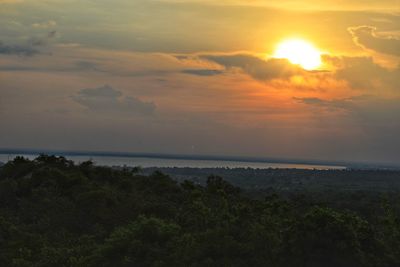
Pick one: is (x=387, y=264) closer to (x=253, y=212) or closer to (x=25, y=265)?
(x=253, y=212)

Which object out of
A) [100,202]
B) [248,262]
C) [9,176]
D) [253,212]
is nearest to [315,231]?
[248,262]

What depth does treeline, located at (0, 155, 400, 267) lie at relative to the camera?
23.2 meters

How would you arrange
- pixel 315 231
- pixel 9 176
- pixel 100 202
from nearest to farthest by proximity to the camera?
pixel 315 231 < pixel 100 202 < pixel 9 176

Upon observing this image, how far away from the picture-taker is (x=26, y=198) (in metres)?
37.8

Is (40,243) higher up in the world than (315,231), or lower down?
lower down

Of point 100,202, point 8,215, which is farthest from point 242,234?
point 8,215

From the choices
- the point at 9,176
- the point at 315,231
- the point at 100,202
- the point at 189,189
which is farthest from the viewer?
the point at 9,176

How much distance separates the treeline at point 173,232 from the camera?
23250mm

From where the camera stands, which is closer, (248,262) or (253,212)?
(248,262)

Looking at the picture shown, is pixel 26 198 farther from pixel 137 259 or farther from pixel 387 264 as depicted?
pixel 387 264

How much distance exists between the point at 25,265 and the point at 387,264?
14.5 m

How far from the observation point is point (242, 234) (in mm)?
24844

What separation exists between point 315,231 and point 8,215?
19.2 metres

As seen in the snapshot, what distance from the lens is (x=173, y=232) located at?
26.6 m
